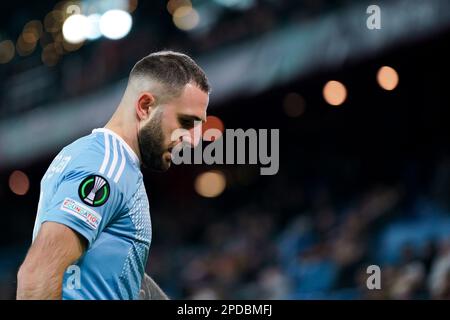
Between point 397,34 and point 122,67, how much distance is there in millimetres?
6552

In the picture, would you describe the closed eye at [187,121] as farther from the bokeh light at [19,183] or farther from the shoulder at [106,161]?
the bokeh light at [19,183]

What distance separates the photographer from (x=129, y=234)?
132 inches

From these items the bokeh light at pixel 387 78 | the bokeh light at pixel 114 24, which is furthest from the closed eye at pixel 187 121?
the bokeh light at pixel 114 24

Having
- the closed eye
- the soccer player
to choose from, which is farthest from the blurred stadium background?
the soccer player

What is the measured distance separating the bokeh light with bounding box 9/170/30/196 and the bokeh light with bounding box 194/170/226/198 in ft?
15.5

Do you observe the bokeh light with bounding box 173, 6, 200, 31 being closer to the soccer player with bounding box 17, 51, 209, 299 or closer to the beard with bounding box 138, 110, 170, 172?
the soccer player with bounding box 17, 51, 209, 299

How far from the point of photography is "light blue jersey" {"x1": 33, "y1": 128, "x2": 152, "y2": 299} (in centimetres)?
307

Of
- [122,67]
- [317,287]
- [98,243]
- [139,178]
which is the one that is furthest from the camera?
[122,67]

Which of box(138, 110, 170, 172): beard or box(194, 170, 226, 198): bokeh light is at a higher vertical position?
box(194, 170, 226, 198): bokeh light

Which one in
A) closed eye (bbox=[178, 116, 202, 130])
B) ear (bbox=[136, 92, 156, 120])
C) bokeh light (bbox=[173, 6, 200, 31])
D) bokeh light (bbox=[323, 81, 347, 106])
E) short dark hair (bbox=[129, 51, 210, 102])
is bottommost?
closed eye (bbox=[178, 116, 202, 130])

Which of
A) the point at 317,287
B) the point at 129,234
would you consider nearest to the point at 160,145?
the point at 129,234

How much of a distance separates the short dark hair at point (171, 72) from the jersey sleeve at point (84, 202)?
652 mm

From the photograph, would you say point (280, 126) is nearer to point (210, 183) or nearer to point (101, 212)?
point (210, 183)
